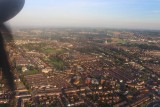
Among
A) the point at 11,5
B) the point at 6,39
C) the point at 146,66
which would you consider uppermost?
the point at 11,5

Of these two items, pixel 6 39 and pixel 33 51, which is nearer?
pixel 6 39

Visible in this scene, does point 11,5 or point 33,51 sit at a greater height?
point 11,5

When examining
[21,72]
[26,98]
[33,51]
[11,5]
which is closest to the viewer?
[11,5]

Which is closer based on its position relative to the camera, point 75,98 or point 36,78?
point 75,98

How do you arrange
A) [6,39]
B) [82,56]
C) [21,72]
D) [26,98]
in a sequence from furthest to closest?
[82,56]
[21,72]
[26,98]
[6,39]

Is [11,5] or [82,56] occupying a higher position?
[11,5]

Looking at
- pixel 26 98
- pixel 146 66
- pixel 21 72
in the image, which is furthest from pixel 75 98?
pixel 146 66

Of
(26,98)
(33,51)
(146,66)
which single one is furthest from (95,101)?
(33,51)

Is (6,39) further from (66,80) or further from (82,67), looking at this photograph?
(82,67)

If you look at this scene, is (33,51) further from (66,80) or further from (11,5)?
(11,5)
